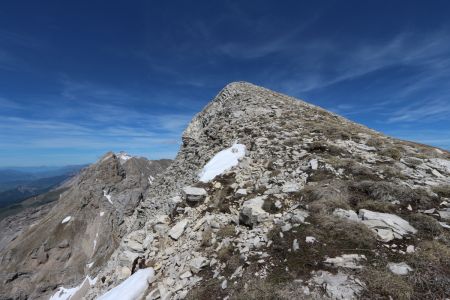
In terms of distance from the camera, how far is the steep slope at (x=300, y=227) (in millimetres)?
7238

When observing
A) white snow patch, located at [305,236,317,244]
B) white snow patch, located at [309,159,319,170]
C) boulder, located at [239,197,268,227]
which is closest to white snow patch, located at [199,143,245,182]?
white snow patch, located at [309,159,319,170]

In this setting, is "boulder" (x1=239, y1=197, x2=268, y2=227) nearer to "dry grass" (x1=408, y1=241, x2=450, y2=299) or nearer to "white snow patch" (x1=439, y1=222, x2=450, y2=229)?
"dry grass" (x1=408, y1=241, x2=450, y2=299)

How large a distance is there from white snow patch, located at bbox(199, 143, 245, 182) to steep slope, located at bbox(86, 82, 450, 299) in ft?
0.34

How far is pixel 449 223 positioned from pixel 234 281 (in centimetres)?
808

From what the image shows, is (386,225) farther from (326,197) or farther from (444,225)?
(326,197)

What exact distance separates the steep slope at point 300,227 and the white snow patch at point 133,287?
0.07 m

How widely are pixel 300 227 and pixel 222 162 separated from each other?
28.7ft

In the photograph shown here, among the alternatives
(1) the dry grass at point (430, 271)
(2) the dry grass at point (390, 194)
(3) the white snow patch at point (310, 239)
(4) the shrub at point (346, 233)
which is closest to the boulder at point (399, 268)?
(1) the dry grass at point (430, 271)

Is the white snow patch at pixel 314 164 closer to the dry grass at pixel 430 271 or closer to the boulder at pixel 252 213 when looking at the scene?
the boulder at pixel 252 213

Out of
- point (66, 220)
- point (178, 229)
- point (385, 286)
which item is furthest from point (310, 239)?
point (66, 220)

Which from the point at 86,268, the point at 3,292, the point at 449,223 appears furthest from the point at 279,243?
the point at 3,292

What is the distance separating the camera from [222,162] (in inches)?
681

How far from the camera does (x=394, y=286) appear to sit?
21.6 feet

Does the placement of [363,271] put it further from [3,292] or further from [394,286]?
[3,292]
